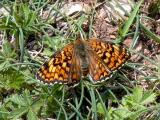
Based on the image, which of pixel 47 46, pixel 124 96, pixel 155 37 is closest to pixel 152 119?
pixel 124 96

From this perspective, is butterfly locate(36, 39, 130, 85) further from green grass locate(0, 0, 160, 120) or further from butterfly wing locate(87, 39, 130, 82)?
green grass locate(0, 0, 160, 120)

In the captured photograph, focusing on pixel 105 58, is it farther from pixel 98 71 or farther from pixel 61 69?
pixel 61 69

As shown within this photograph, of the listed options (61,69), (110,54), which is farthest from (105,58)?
(61,69)

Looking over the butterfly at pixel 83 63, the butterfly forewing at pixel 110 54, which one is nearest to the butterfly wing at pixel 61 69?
the butterfly at pixel 83 63

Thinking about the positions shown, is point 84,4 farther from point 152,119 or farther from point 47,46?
point 152,119

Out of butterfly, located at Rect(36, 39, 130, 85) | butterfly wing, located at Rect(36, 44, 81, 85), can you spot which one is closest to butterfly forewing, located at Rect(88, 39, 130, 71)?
butterfly, located at Rect(36, 39, 130, 85)

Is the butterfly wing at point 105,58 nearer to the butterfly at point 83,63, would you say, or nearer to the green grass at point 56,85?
the butterfly at point 83,63
